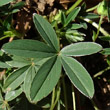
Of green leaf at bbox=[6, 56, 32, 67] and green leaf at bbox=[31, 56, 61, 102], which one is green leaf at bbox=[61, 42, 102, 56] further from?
green leaf at bbox=[6, 56, 32, 67]

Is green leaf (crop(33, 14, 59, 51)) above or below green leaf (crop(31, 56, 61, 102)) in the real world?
above

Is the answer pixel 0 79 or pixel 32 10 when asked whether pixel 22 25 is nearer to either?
pixel 32 10

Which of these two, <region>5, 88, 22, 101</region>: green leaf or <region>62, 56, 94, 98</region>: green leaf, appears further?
<region>5, 88, 22, 101</region>: green leaf

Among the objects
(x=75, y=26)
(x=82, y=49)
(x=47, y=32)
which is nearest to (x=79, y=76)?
(x=82, y=49)

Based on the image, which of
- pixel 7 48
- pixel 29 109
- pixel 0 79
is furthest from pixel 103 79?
pixel 7 48

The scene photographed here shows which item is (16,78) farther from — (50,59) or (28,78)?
(50,59)

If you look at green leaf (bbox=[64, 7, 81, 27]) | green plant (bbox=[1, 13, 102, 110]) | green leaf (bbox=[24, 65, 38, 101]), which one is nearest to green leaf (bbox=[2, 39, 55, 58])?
green plant (bbox=[1, 13, 102, 110])
